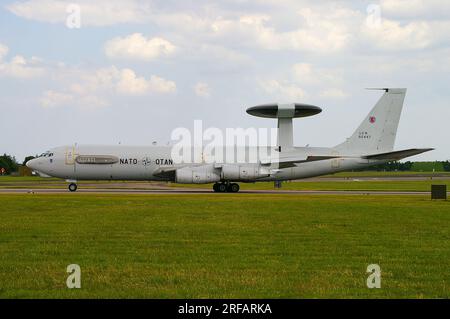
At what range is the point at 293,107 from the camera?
1929 inches

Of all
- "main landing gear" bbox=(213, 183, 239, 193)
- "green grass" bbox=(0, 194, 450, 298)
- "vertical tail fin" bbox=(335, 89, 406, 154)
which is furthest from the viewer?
"vertical tail fin" bbox=(335, 89, 406, 154)

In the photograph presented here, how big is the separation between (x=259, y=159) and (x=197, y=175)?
586 cm

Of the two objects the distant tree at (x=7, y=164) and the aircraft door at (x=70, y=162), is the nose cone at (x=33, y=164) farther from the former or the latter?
the distant tree at (x=7, y=164)

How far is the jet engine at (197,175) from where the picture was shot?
4812 centimetres

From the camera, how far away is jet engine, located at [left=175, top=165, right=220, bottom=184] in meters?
48.1

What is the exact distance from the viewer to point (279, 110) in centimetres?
4962

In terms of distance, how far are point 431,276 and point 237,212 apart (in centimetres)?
1504

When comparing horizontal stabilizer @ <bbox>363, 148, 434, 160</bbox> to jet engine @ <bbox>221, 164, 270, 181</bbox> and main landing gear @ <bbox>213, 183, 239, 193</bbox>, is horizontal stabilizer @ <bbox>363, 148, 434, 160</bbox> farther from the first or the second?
main landing gear @ <bbox>213, 183, 239, 193</bbox>

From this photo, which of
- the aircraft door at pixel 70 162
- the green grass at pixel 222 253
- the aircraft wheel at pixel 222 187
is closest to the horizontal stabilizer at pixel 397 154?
the aircraft wheel at pixel 222 187

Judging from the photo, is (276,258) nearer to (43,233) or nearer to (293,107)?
(43,233)

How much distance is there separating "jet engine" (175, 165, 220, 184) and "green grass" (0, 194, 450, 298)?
22174 mm

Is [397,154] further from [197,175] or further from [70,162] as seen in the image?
[70,162]

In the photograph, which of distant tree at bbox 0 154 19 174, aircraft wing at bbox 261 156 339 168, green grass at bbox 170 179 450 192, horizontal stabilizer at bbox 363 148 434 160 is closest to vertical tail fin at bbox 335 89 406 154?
horizontal stabilizer at bbox 363 148 434 160
